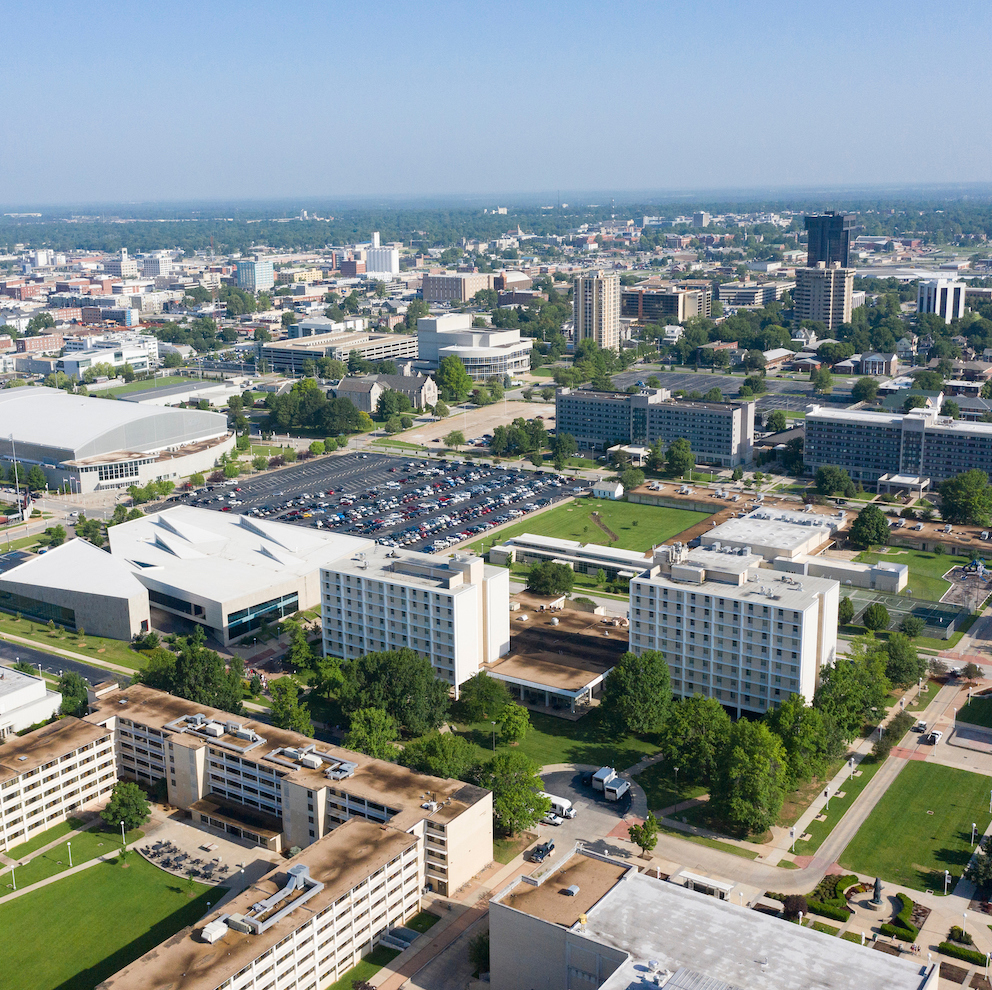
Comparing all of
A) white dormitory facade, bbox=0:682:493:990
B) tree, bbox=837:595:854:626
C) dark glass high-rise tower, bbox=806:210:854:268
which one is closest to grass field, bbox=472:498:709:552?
tree, bbox=837:595:854:626

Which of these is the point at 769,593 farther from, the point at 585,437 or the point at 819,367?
the point at 819,367

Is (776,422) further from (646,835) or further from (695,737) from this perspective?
(646,835)

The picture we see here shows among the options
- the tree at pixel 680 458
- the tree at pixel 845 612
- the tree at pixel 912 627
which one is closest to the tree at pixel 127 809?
the tree at pixel 845 612

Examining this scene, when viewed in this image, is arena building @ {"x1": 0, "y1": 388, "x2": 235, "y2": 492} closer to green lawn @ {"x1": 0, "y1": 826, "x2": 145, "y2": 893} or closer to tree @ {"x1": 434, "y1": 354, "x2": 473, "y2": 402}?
tree @ {"x1": 434, "y1": 354, "x2": 473, "y2": 402}

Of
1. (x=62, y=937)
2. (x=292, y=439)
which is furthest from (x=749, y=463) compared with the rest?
(x=62, y=937)

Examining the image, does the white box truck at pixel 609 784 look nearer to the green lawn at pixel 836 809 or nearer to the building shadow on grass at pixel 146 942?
the green lawn at pixel 836 809
